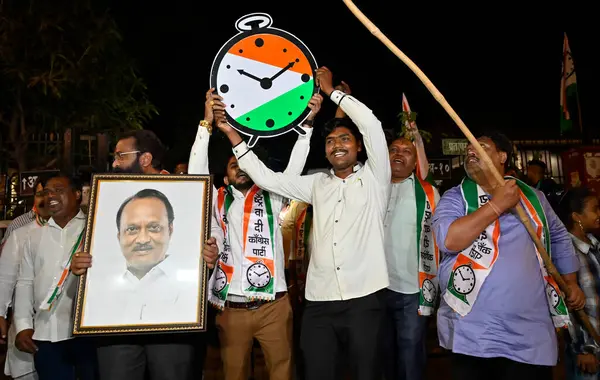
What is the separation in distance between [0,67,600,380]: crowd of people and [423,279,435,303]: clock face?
0.01 metres

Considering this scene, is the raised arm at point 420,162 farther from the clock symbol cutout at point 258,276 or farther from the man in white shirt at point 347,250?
the clock symbol cutout at point 258,276

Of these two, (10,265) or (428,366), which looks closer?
(10,265)

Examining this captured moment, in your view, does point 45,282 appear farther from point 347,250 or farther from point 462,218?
point 462,218

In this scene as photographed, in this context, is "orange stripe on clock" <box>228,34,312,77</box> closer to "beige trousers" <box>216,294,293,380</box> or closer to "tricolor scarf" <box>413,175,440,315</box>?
"tricolor scarf" <box>413,175,440,315</box>

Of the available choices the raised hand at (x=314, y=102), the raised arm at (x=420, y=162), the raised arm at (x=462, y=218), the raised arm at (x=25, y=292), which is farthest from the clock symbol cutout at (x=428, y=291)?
the raised arm at (x=25, y=292)

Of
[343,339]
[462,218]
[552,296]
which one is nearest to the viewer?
[462,218]

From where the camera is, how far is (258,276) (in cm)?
377

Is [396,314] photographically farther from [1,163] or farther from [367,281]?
[1,163]

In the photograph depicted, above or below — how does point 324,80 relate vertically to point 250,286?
above

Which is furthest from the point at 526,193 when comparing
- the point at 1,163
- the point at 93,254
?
the point at 1,163

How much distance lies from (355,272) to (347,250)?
15 centimetres

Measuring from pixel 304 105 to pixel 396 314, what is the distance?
1724mm

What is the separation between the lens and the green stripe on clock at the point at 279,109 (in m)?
3.71

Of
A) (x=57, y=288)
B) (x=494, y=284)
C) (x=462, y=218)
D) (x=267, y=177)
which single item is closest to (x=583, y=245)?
(x=494, y=284)
